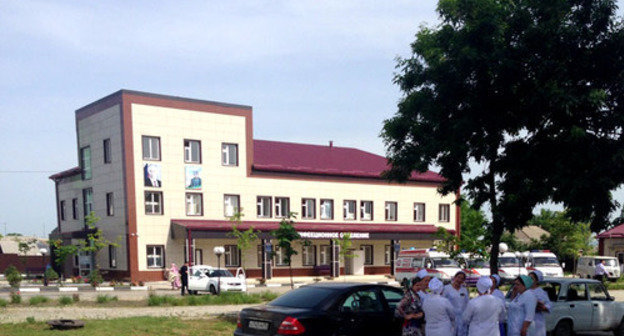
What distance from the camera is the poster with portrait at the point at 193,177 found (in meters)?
41.4

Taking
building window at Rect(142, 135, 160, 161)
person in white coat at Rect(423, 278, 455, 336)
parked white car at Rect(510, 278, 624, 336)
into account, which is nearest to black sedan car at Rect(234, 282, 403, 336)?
person in white coat at Rect(423, 278, 455, 336)

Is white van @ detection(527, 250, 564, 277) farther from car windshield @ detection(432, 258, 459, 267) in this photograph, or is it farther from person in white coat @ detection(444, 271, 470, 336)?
person in white coat @ detection(444, 271, 470, 336)

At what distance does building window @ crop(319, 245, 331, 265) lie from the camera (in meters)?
48.0

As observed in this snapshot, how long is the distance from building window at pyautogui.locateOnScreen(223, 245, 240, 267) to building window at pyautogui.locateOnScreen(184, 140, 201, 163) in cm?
642

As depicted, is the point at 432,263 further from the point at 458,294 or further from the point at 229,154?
the point at 458,294

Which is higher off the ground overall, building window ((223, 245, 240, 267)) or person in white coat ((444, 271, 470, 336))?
person in white coat ((444, 271, 470, 336))

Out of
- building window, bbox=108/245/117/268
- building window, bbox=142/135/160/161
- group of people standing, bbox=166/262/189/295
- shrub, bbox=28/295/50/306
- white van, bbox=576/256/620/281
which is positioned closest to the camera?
shrub, bbox=28/295/50/306

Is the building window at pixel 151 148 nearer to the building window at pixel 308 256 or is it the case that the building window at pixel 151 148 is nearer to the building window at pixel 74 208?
the building window at pixel 74 208

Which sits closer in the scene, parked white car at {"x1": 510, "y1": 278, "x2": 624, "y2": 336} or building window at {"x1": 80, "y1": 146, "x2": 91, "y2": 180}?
parked white car at {"x1": 510, "y1": 278, "x2": 624, "y2": 336}

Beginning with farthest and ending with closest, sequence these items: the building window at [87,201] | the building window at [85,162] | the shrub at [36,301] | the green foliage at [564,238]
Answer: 1. the green foliage at [564,238]
2. the building window at [87,201]
3. the building window at [85,162]
4. the shrub at [36,301]

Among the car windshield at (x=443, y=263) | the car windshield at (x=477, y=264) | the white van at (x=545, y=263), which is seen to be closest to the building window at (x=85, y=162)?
the car windshield at (x=443, y=263)

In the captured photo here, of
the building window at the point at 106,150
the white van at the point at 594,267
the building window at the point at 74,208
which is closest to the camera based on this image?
the building window at the point at 106,150

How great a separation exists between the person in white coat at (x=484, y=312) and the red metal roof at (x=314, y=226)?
32.9 metres

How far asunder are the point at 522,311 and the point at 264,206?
36599mm
